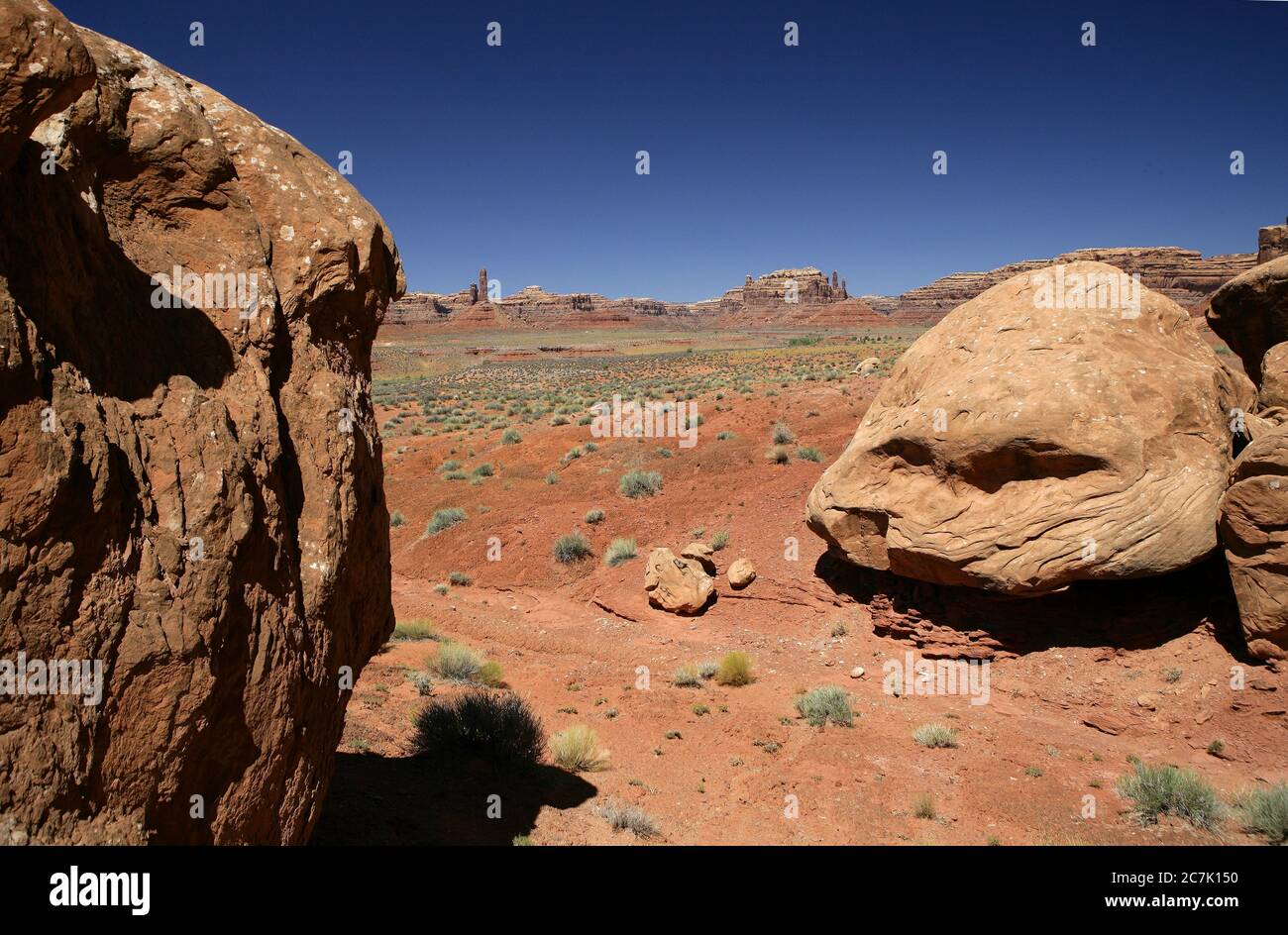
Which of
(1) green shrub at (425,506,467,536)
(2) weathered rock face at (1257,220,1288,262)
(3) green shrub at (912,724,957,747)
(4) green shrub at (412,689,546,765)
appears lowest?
(3) green shrub at (912,724,957,747)

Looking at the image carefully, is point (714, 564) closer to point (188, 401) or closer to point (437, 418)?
point (188, 401)

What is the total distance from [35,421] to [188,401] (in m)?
0.75

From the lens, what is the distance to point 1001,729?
7.86 m

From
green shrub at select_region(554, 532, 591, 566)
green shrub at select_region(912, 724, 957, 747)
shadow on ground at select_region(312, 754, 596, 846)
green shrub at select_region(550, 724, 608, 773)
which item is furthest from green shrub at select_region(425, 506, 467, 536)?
green shrub at select_region(912, 724, 957, 747)

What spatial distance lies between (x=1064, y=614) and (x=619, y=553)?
764 centimetres

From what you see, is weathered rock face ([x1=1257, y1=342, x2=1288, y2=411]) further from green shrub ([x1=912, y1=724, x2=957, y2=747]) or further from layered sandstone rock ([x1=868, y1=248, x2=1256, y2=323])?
layered sandstone rock ([x1=868, y1=248, x2=1256, y2=323])

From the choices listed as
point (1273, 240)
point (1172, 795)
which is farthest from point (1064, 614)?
point (1273, 240)

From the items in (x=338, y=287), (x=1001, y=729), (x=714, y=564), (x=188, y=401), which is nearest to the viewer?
(x=188, y=401)

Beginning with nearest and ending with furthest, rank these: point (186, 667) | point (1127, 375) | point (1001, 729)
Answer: point (186, 667), point (1001, 729), point (1127, 375)

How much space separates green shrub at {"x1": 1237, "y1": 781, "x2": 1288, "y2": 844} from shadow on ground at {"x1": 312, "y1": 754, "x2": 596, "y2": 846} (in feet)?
17.5

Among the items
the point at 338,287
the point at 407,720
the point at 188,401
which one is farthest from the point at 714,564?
the point at 188,401

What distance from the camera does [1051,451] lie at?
8.30 metres

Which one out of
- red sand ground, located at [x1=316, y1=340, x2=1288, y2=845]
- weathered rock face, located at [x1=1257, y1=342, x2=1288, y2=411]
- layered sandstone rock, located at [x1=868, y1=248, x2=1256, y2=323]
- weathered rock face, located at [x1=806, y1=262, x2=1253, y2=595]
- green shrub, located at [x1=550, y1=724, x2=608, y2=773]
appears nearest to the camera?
red sand ground, located at [x1=316, y1=340, x2=1288, y2=845]

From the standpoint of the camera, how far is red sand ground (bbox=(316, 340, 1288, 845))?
5.92 m
